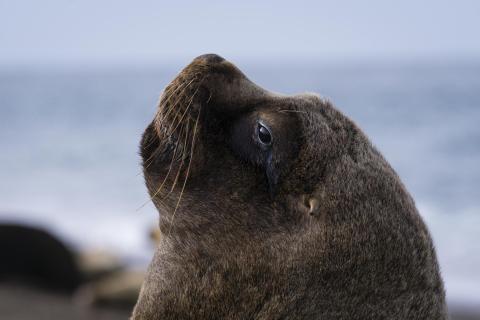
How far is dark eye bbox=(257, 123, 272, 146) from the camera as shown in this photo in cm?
328

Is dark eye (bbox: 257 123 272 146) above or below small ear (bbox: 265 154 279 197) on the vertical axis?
above

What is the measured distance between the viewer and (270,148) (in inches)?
129

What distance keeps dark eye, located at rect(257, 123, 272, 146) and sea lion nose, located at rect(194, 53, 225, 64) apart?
17.6 inches

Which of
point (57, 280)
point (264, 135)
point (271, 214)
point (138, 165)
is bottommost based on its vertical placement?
point (271, 214)

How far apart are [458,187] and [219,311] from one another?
1727 centimetres

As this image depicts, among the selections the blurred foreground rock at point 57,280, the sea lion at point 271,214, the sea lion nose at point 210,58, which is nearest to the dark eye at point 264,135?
the sea lion at point 271,214

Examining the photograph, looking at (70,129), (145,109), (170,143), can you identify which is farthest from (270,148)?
(145,109)

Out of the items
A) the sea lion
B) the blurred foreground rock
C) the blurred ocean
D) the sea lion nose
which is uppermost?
the blurred ocean

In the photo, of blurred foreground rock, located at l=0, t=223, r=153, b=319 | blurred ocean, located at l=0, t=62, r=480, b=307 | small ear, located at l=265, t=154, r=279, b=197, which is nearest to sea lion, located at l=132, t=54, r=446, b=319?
small ear, located at l=265, t=154, r=279, b=197

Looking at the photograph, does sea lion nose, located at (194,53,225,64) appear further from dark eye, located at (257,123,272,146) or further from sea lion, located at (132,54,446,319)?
dark eye, located at (257,123,272,146)

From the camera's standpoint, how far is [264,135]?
330 cm

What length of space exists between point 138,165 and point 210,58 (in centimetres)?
323

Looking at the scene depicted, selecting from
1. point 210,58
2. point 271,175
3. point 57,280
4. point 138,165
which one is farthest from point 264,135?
point 57,280

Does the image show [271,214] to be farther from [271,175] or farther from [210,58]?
[210,58]
